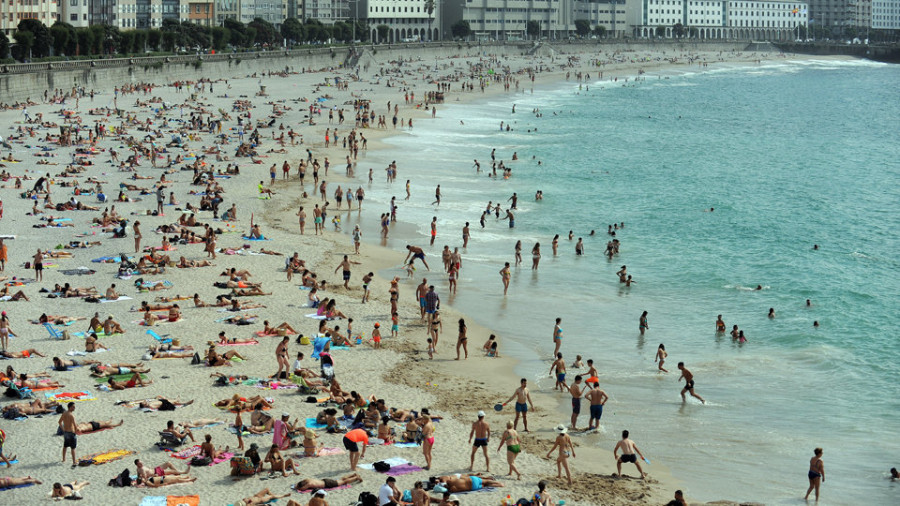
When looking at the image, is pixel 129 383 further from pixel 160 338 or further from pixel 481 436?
pixel 481 436

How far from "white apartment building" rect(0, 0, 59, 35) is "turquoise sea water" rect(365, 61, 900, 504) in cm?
3806

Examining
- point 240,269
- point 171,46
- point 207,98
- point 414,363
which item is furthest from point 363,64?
point 414,363

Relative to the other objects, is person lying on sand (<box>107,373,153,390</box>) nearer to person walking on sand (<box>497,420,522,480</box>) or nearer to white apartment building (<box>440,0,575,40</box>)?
person walking on sand (<box>497,420,522,480</box>)

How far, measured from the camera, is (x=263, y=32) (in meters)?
120

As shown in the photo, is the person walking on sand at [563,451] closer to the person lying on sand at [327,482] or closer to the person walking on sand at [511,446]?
the person walking on sand at [511,446]

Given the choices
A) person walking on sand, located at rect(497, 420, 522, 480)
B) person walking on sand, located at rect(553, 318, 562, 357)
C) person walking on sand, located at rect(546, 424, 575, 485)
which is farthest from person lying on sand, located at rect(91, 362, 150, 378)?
person walking on sand, located at rect(553, 318, 562, 357)

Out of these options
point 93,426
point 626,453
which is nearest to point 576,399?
point 626,453

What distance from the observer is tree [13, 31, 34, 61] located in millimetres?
74062

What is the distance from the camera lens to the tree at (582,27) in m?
194

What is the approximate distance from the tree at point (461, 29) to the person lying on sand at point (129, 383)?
15537 centimetres

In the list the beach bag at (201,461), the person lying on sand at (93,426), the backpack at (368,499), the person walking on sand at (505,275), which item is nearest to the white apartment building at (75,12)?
the person walking on sand at (505,275)

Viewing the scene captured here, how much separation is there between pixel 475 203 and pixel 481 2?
140353 mm

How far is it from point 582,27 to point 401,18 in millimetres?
40674

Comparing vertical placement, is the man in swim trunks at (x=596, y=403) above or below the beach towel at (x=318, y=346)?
below
